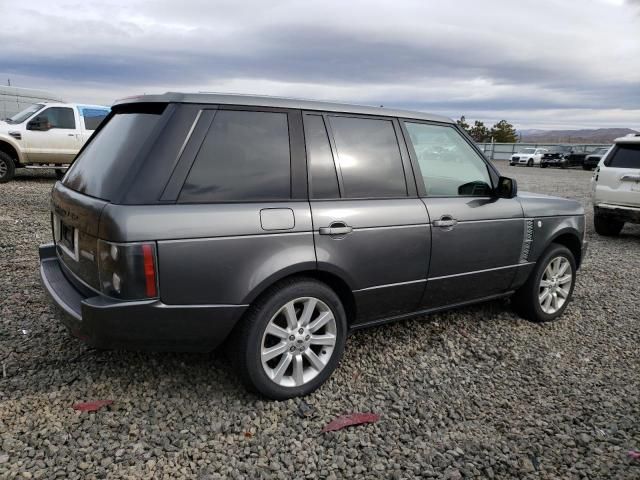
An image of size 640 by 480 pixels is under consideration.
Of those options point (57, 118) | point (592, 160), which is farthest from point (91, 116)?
point (592, 160)

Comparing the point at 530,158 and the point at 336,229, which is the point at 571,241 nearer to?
the point at 336,229

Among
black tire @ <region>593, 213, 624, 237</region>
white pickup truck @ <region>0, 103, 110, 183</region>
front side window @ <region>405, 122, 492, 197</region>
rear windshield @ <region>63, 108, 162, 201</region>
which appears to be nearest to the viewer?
rear windshield @ <region>63, 108, 162, 201</region>

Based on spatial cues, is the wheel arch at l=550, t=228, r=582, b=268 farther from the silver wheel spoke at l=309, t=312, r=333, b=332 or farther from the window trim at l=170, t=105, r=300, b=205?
the window trim at l=170, t=105, r=300, b=205

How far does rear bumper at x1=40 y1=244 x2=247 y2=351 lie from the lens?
8.29ft

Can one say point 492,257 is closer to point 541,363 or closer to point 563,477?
point 541,363

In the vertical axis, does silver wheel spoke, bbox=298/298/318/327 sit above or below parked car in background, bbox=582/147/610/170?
below

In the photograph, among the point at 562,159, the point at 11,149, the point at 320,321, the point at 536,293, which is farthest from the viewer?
the point at 562,159

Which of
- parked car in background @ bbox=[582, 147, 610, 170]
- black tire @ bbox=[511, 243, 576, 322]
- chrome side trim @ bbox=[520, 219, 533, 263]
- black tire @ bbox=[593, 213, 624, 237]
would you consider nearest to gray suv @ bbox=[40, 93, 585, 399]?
chrome side trim @ bbox=[520, 219, 533, 263]

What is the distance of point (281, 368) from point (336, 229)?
2.89ft

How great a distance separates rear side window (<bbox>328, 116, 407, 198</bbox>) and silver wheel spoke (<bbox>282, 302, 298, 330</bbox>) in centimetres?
77

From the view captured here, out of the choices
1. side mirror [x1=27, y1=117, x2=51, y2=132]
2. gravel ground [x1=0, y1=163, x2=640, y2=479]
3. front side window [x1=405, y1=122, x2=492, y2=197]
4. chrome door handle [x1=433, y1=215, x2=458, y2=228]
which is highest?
side mirror [x1=27, y1=117, x2=51, y2=132]

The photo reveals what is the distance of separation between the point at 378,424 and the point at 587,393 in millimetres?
1476

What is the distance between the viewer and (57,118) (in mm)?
12344

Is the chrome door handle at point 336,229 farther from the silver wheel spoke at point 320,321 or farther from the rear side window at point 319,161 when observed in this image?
the silver wheel spoke at point 320,321
